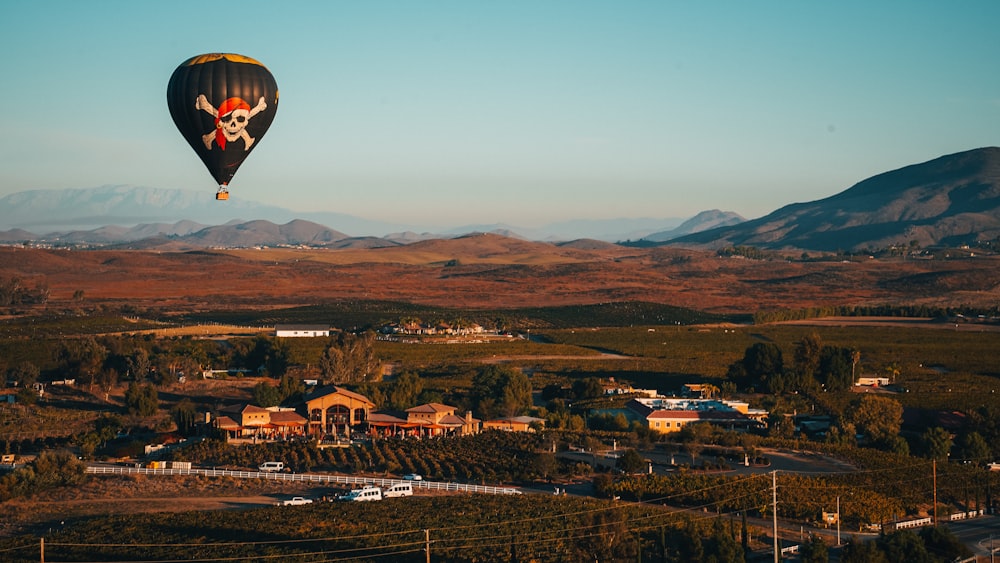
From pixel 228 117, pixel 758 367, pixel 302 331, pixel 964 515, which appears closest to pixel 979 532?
pixel 964 515

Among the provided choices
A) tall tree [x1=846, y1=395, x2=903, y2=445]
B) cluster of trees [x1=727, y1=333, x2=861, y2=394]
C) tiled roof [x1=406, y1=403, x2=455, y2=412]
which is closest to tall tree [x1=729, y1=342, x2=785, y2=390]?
cluster of trees [x1=727, y1=333, x2=861, y2=394]

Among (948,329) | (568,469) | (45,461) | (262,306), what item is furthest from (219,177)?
(262,306)

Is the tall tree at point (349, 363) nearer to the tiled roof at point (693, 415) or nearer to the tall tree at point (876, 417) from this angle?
the tiled roof at point (693, 415)

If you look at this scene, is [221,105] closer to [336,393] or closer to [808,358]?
[336,393]

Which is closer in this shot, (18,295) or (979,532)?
(979,532)

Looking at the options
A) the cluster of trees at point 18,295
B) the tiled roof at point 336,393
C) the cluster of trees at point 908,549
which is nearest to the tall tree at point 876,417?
the cluster of trees at point 908,549

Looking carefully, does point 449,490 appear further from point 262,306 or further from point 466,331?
point 262,306

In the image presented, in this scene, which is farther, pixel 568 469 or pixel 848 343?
pixel 848 343
